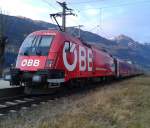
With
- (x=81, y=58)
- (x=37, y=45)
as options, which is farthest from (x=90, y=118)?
(x=81, y=58)

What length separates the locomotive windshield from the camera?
17391 millimetres

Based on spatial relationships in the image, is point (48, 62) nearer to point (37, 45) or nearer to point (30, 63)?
point (30, 63)

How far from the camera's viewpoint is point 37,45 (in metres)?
17.9

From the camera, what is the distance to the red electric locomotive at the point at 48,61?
16344mm

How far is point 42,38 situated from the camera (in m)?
18.1

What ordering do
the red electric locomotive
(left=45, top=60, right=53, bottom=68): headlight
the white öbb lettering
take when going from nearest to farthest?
the red electric locomotive
(left=45, top=60, right=53, bottom=68): headlight
the white öbb lettering

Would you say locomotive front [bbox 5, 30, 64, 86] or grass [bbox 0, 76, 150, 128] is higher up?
locomotive front [bbox 5, 30, 64, 86]

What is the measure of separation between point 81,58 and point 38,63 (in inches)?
152

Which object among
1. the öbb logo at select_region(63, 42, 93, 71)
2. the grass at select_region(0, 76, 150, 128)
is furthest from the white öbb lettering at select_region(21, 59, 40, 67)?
the grass at select_region(0, 76, 150, 128)

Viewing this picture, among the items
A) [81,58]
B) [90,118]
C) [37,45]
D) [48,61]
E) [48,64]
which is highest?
[37,45]

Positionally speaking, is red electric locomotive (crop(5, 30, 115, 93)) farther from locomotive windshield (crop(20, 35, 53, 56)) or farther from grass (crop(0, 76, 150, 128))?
grass (crop(0, 76, 150, 128))

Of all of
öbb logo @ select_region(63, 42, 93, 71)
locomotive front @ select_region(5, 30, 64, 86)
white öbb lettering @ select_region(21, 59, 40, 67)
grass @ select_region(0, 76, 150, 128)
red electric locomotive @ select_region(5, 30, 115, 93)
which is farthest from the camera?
öbb logo @ select_region(63, 42, 93, 71)

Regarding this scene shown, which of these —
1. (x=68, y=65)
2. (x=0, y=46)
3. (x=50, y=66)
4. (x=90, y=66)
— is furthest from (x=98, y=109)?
(x=0, y=46)

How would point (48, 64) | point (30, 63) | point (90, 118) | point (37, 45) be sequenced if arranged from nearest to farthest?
point (90, 118) → point (48, 64) → point (30, 63) → point (37, 45)
